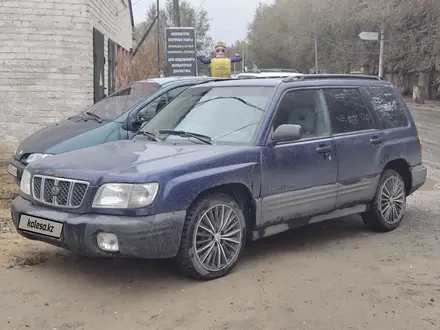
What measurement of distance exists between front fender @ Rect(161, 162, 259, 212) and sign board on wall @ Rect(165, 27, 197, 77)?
16.4 metres

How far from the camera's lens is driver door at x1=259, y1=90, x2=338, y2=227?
16.8 feet

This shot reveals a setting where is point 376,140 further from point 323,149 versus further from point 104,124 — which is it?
point 104,124

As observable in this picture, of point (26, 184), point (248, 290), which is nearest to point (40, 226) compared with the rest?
point (26, 184)

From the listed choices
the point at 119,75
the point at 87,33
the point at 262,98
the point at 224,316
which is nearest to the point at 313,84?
the point at 262,98

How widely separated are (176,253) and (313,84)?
2.44 meters

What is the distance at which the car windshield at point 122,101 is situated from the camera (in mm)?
8125

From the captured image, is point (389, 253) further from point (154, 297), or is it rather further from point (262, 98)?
point (154, 297)

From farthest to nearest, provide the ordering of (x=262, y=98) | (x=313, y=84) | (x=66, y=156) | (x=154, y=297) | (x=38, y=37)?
(x=38, y=37) → (x=313, y=84) → (x=262, y=98) → (x=66, y=156) → (x=154, y=297)

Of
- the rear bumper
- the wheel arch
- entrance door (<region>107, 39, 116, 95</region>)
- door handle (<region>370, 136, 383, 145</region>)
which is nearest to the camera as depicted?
door handle (<region>370, 136, 383, 145</region>)

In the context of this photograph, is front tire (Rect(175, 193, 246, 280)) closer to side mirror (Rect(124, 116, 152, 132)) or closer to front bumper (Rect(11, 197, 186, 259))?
front bumper (Rect(11, 197, 186, 259))

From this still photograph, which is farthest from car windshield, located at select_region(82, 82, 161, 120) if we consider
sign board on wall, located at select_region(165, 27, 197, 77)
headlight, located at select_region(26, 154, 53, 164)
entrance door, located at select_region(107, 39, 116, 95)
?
sign board on wall, located at select_region(165, 27, 197, 77)

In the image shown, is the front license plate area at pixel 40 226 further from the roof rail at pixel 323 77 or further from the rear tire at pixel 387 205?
the rear tire at pixel 387 205

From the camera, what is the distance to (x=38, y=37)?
1162 cm

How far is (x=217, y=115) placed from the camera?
548 cm
